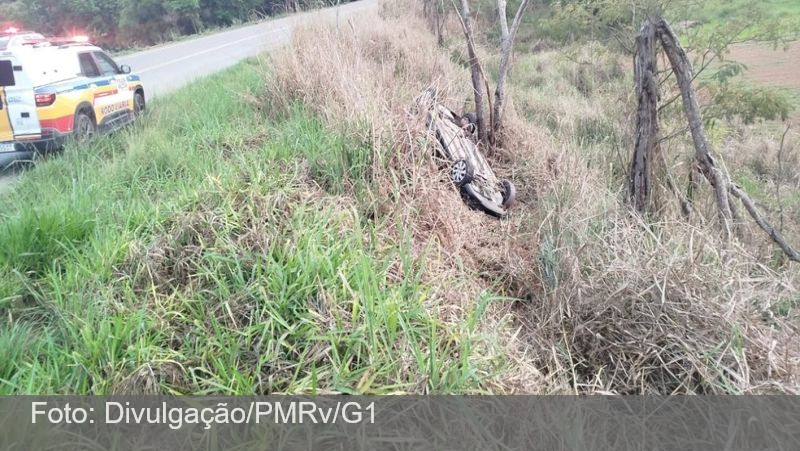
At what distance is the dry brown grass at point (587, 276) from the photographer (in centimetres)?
260

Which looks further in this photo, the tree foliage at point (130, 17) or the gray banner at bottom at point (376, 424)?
the tree foliage at point (130, 17)

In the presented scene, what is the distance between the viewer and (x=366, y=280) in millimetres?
2691

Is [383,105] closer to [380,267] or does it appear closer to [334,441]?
[380,267]

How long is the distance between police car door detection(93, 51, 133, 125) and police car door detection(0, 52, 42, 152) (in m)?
1.07

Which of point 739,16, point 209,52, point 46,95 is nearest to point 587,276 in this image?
point 739,16

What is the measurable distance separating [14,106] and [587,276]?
21.9ft

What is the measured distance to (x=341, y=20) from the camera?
896cm

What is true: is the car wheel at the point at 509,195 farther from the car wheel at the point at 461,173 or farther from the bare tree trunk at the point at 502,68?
the bare tree trunk at the point at 502,68

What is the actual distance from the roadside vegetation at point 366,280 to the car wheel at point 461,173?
0.80 feet

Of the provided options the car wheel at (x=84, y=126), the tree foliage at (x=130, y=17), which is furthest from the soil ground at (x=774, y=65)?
the tree foliage at (x=130, y=17)

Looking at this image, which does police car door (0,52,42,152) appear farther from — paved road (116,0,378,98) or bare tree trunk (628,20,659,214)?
bare tree trunk (628,20,659,214)

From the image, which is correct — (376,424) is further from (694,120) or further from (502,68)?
(502,68)

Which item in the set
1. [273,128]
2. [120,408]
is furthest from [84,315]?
[273,128]

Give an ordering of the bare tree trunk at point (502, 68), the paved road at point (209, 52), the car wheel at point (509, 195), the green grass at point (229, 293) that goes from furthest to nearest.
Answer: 1. the paved road at point (209, 52)
2. the bare tree trunk at point (502, 68)
3. the car wheel at point (509, 195)
4. the green grass at point (229, 293)
